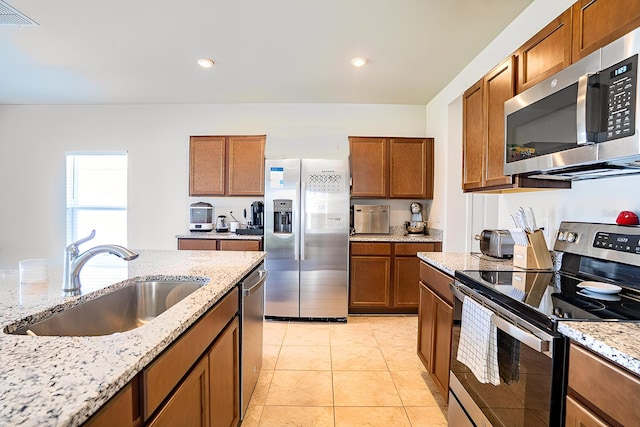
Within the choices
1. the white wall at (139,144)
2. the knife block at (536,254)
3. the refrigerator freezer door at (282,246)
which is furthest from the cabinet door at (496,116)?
the white wall at (139,144)

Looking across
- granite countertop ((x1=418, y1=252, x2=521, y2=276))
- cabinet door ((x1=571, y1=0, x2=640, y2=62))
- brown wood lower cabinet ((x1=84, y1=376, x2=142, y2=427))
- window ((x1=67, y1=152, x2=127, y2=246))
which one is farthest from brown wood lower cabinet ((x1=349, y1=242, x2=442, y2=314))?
window ((x1=67, y1=152, x2=127, y2=246))

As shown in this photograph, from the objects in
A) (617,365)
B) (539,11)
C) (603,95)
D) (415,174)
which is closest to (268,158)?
(415,174)

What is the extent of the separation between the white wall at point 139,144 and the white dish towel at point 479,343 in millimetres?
3061

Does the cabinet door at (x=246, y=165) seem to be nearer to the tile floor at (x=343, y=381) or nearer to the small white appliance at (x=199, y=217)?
the small white appliance at (x=199, y=217)

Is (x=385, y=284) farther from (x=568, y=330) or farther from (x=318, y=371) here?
(x=568, y=330)

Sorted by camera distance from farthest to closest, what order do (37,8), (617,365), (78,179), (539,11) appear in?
(78,179), (37,8), (539,11), (617,365)

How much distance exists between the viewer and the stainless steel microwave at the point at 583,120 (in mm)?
1057

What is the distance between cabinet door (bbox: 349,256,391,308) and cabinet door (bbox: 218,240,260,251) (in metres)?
1.09

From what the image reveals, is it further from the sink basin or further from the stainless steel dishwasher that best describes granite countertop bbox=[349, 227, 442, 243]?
the sink basin

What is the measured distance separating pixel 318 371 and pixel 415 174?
2.45 m

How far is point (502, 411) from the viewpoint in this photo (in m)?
1.23

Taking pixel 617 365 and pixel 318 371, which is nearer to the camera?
pixel 617 365

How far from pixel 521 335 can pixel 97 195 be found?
494cm

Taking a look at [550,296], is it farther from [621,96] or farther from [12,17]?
[12,17]
